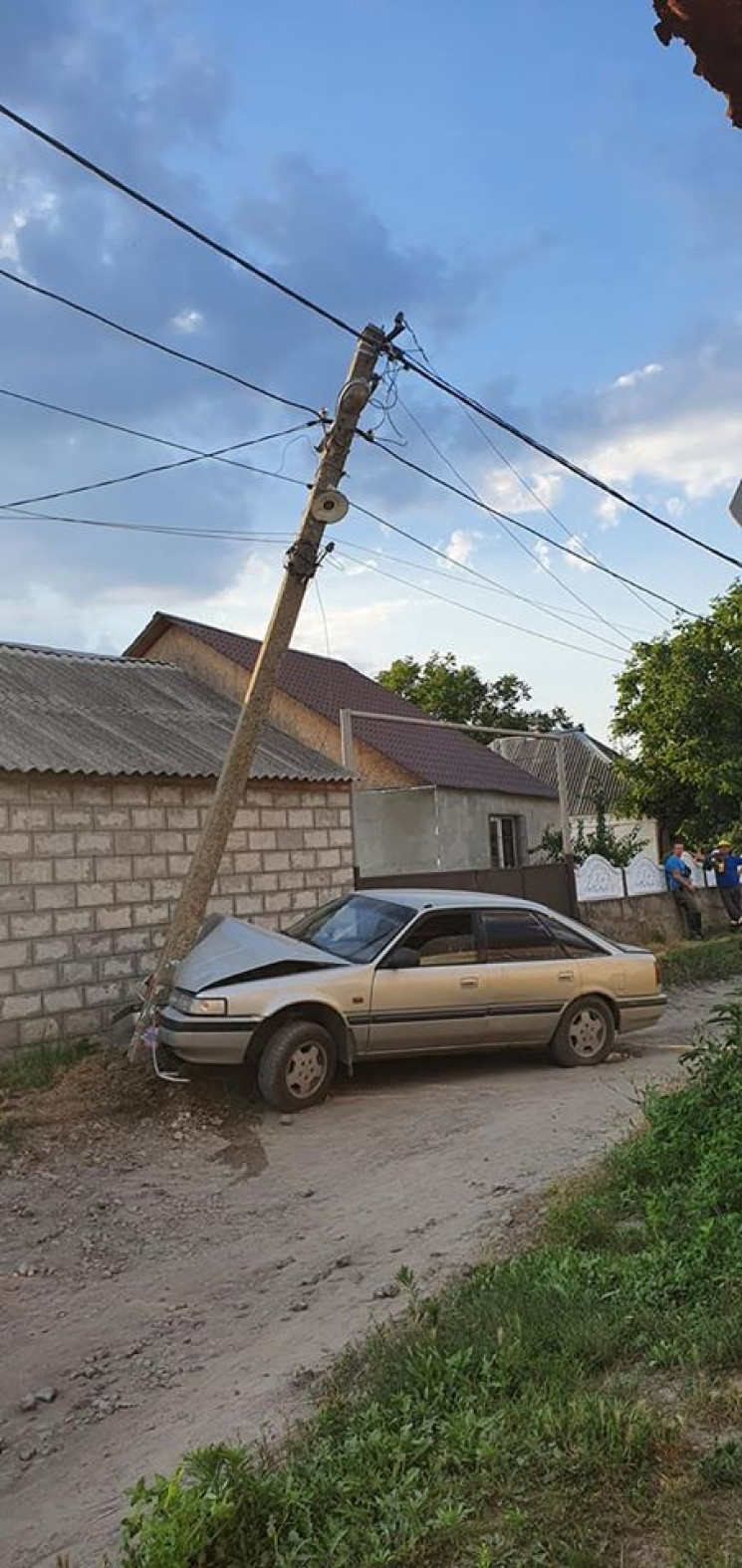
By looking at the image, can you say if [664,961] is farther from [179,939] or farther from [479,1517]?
[479,1517]

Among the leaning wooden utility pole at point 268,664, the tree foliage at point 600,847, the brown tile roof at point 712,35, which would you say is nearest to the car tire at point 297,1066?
the leaning wooden utility pole at point 268,664

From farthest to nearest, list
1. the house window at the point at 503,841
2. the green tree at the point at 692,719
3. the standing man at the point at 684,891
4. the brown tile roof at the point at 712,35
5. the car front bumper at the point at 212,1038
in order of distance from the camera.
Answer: the green tree at the point at 692,719 < the house window at the point at 503,841 < the standing man at the point at 684,891 < the car front bumper at the point at 212,1038 < the brown tile roof at the point at 712,35

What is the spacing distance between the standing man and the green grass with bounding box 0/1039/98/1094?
41.0 ft

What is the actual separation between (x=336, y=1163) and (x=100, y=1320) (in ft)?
7.37

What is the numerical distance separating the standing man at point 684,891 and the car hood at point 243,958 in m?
12.3

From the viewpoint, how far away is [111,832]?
34.9 ft

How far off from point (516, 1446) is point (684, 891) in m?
17.8

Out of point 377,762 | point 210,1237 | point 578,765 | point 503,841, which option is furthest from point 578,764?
point 210,1237

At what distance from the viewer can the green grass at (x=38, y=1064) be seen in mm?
8789

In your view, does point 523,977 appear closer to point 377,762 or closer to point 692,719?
point 377,762

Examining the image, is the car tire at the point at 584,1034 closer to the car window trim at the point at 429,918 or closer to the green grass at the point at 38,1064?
the car window trim at the point at 429,918

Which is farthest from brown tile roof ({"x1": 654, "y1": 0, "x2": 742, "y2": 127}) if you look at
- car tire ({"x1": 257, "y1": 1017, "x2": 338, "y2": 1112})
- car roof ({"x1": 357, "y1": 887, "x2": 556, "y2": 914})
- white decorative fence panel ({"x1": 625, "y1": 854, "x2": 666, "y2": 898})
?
white decorative fence panel ({"x1": 625, "y1": 854, "x2": 666, "y2": 898})

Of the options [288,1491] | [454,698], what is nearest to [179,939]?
[288,1491]

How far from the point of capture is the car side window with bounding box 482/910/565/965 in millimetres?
9336
